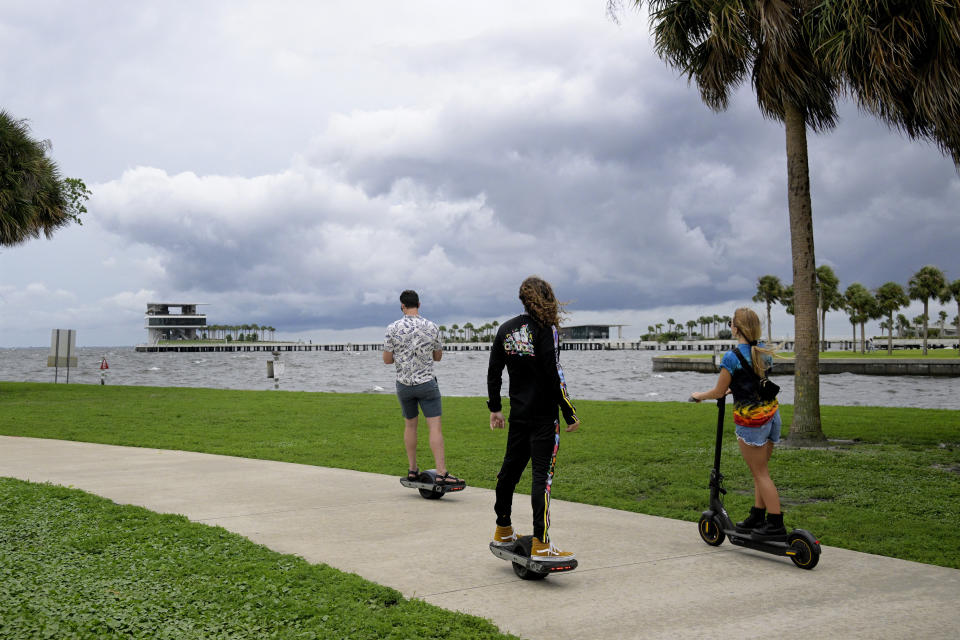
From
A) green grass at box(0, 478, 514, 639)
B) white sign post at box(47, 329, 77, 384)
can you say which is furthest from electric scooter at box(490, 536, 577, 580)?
white sign post at box(47, 329, 77, 384)

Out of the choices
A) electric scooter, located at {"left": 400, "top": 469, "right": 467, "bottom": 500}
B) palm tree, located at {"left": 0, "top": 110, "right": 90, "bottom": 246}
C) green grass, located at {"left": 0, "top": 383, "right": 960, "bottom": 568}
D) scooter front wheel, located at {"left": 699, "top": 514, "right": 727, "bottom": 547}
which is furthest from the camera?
palm tree, located at {"left": 0, "top": 110, "right": 90, "bottom": 246}

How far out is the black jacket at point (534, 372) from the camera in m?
4.81

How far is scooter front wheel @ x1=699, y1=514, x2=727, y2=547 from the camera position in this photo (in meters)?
5.79

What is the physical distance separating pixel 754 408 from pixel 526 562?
78.0 inches

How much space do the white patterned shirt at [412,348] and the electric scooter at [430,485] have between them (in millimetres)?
937

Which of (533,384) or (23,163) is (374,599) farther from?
(23,163)

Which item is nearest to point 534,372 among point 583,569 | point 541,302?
Answer: point 541,302

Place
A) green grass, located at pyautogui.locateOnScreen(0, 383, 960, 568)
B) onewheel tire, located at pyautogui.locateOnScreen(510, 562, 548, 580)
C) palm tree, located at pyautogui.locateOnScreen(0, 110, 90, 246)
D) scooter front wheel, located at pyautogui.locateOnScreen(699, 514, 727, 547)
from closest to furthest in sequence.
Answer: onewheel tire, located at pyautogui.locateOnScreen(510, 562, 548, 580), scooter front wheel, located at pyautogui.locateOnScreen(699, 514, 727, 547), green grass, located at pyautogui.locateOnScreen(0, 383, 960, 568), palm tree, located at pyautogui.locateOnScreen(0, 110, 90, 246)

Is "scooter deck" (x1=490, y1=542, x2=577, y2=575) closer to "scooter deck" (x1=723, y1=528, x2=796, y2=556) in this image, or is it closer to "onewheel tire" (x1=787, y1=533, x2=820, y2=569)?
"scooter deck" (x1=723, y1=528, x2=796, y2=556)

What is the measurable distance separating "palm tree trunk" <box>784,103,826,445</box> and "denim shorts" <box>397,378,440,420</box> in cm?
728

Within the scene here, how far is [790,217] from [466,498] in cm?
823

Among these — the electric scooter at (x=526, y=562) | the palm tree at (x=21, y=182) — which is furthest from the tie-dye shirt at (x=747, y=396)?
the palm tree at (x=21, y=182)

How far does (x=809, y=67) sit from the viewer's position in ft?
41.6

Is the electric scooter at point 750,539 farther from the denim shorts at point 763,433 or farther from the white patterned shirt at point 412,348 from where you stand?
the white patterned shirt at point 412,348
